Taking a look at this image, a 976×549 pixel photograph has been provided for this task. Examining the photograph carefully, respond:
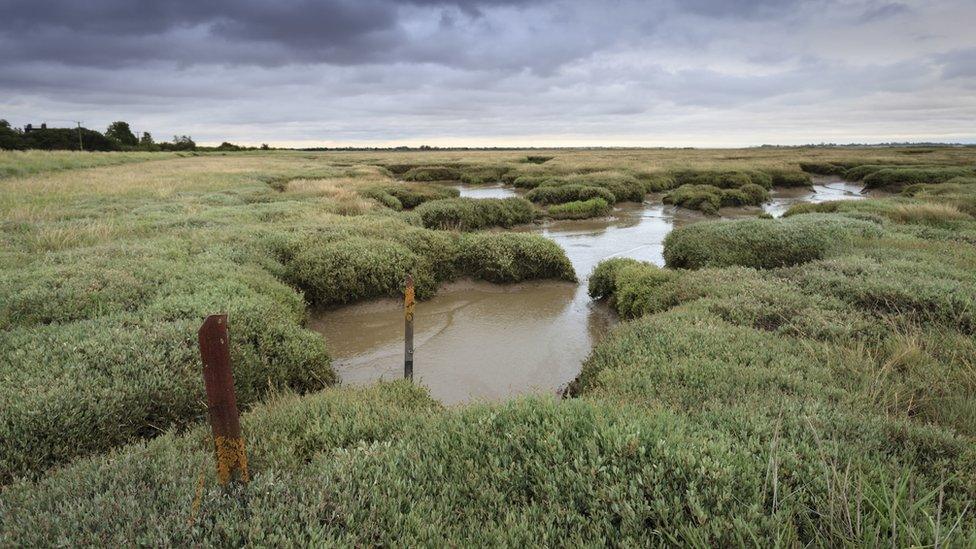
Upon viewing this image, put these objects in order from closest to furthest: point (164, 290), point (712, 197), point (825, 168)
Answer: point (164, 290) < point (712, 197) < point (825, 168)

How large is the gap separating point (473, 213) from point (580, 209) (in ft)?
29.7

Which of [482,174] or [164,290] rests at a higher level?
[482,174]

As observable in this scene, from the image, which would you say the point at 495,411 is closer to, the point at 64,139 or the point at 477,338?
the point at 477,338

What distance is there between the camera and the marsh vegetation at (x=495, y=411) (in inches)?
151

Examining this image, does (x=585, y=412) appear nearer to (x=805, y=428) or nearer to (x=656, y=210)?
(x=805, y=428)

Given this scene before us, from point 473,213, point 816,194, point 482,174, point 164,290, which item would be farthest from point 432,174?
point 164,290

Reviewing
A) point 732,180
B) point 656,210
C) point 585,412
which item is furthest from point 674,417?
point 732,180

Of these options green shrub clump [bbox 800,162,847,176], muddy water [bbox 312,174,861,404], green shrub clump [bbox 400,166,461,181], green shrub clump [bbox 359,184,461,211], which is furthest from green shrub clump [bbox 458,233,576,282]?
green shrub clump [bbox 800,162,847,176]

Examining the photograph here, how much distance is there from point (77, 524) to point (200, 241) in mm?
11627

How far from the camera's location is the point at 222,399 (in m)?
3.69

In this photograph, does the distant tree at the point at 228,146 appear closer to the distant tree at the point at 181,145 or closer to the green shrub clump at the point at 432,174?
the distant tree at the point at 181,145

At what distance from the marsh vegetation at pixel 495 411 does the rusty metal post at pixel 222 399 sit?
28 cm

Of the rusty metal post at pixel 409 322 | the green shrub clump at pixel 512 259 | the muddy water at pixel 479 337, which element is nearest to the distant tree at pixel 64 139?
the green shrub clump at pixel 512 259

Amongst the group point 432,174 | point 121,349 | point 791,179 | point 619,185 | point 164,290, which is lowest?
point 121,349
